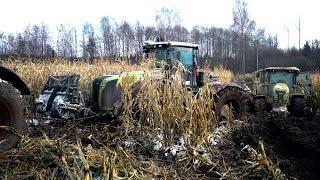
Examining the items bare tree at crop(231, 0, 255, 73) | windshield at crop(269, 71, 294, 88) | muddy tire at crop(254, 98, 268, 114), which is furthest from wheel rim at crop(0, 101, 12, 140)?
bare tree at crop(231, 0, 255, 73)

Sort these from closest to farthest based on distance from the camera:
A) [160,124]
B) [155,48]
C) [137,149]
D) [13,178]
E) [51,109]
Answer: [13,178] → [137,149] → [160,124] → [51,109] → [155,48]

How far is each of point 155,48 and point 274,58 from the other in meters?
35.6

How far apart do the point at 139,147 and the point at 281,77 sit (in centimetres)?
862

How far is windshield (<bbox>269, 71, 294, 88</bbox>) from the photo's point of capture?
1321cm

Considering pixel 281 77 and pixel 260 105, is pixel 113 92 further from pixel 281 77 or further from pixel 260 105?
pixel 281 77

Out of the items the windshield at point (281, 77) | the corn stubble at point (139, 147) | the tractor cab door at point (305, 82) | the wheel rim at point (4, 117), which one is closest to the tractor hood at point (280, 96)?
the windshield at point (281, 77)

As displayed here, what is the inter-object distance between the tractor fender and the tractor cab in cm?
519

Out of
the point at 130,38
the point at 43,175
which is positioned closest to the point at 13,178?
the point at 43,175

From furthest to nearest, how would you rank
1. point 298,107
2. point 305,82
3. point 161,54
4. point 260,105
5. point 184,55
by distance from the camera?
point 305,82, point 298,107, point 260,105, point 184,55, point 161,54

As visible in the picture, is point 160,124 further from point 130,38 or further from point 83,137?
point 130,38

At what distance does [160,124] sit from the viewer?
246 inches

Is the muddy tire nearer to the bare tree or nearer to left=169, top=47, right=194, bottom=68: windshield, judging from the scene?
left=169, top=47, right=194, bottom=68: windshield

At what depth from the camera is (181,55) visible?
10.4 m

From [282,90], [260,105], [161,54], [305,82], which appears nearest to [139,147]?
[161,54]
